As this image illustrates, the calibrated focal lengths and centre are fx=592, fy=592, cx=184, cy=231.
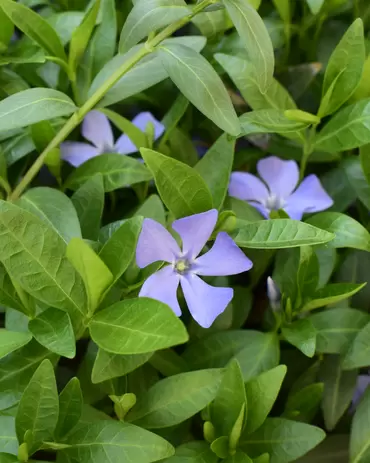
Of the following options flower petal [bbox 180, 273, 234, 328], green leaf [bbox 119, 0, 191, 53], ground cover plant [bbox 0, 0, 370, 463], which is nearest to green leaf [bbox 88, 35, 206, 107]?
ground cover plant [bbox 0, 0, 370, 463]

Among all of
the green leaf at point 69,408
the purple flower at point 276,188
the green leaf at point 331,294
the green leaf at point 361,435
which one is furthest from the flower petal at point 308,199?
the green leaf at point 69,408

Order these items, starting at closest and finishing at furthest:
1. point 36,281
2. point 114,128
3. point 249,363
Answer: point 36,281 → point 249,363 → point 114,128

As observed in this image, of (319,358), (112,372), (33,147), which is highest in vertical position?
(33,147)

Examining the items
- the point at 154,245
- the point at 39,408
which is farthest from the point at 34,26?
the point at 39,408

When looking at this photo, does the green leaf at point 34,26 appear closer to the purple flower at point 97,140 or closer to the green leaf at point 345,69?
the purple flower at point 97,140

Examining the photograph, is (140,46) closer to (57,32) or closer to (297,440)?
(57,32)

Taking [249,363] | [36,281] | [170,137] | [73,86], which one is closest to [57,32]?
[73,86]
